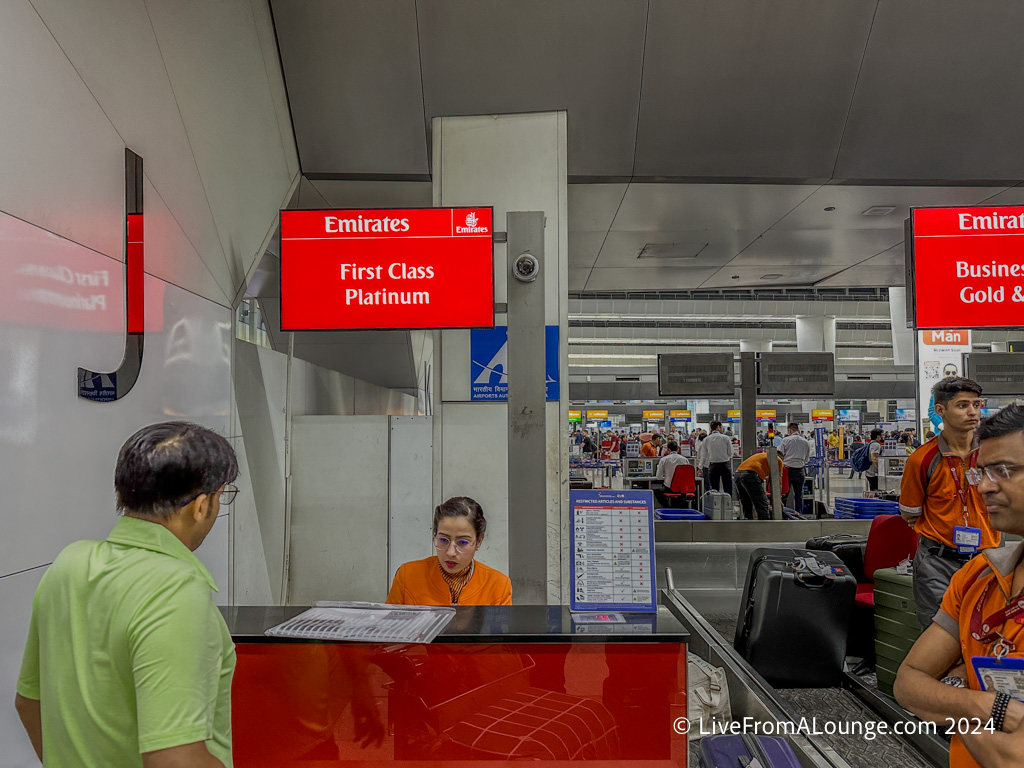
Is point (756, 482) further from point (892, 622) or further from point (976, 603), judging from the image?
point (976, 603)

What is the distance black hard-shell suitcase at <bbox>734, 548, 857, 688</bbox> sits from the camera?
4.35 meters

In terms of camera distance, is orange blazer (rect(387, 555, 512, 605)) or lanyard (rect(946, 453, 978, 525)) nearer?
orange blazer (rect(387, 555, 512, 605))

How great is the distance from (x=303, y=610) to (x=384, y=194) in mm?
4963

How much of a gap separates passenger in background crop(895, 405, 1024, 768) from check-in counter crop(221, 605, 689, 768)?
1.92 ft

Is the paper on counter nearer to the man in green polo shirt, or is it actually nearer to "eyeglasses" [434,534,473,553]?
the man in green polo shirt

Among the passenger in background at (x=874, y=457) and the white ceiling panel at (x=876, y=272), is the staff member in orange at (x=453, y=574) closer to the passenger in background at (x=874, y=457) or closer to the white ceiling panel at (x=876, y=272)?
the white ceiling panel at (x=876, y=272)

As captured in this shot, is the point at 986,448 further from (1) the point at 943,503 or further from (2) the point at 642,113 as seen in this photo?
(2) the point at 642,113

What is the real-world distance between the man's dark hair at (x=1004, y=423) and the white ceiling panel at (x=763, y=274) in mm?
7512

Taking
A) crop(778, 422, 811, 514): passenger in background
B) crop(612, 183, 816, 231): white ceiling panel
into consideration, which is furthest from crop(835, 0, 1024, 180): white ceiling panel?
crop(778, 422, 811, 514): passenger in background

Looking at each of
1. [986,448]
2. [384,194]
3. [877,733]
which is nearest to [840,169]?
[384,194]

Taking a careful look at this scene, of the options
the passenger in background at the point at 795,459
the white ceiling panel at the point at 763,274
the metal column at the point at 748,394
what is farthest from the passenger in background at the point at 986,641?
the passenger in background at the point at 795,459

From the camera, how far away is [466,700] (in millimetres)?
1894

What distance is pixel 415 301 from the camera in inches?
150

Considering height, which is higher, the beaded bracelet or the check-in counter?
the beaded bracelet
